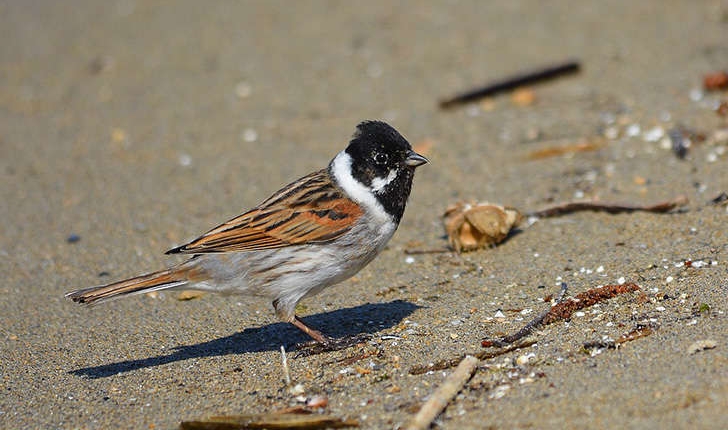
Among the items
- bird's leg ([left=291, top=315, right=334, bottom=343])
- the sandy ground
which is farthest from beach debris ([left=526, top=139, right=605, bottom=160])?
bird's leg ([left=291, top=315, right=334, bottom=343])

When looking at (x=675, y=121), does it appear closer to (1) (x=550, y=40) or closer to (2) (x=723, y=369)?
(1) (x=550, y=40)

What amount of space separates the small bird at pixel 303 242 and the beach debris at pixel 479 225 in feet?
3.40

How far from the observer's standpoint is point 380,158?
5.99m

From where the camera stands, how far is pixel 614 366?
4766 millimetres

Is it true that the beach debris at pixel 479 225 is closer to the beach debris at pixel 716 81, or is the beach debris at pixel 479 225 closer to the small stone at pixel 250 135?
the beach debris at pixel 716 81

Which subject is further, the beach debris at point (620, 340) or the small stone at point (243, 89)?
the small stone at point (243, 89)

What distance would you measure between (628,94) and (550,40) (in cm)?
185

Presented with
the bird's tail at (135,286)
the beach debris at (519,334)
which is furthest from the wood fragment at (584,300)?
the bird's tail at (135,286)

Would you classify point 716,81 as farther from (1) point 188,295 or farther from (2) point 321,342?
(1) point 188,295

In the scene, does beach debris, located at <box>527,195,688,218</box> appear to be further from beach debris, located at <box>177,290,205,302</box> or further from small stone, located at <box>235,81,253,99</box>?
small stone, located at <box>235,81,253,99</box>

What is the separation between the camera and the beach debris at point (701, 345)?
473 cm

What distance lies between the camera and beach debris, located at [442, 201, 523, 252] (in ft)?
22.5

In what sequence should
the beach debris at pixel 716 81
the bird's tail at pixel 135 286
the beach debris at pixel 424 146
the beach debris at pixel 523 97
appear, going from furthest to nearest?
1. the beach debris at pixel 523 97
2. the beach debris at pixel 424 146
3. the beach debris at pixel 716 81
4. the bird's tail at pixel 135 286

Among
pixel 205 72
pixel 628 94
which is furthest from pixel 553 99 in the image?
pixel 205 72
